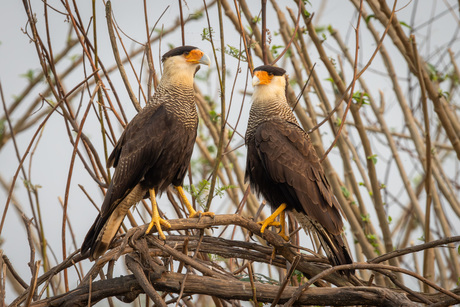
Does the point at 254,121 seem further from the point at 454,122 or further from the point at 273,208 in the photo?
the point at 454,122

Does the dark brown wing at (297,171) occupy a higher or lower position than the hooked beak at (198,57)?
lower

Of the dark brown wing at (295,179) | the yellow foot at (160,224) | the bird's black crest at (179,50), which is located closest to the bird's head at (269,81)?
the dark brown wing at (295,179)

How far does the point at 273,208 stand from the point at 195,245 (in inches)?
31.8

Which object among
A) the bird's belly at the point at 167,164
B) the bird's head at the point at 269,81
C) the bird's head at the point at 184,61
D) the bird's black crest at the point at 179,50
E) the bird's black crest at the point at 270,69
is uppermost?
the bird's black crest at the point at 179,50

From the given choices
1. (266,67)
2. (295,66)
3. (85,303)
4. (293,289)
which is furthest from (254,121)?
(85,303)

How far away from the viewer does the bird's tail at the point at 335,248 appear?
10.2ft

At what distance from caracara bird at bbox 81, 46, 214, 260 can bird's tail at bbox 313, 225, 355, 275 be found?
73 cm

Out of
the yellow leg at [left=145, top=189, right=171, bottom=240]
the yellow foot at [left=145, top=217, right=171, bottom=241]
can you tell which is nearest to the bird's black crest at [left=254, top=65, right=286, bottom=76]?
the yellow leg at [left=145, top=189, right=171, bottom=240]

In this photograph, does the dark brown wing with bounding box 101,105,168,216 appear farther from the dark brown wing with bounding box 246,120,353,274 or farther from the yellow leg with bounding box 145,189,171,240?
the dark brown wing with bounding box 246,120,353,274

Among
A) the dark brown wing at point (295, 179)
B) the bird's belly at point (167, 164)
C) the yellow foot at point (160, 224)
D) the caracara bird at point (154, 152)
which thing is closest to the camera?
the yellow foot at point (160, 224)

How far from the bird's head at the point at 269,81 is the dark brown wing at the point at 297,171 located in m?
0.32

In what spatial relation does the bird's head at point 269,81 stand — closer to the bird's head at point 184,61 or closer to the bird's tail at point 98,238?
the bird's head at point 184,61

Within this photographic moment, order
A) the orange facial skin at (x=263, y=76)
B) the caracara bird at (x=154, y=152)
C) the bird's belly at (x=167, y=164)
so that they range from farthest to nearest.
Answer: the orange facial skin at (x=263, y=76) → the bird's belly at (x=167, y=164) → the caracara bird at (x=154, y=152)

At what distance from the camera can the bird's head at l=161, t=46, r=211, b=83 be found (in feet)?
11.8
